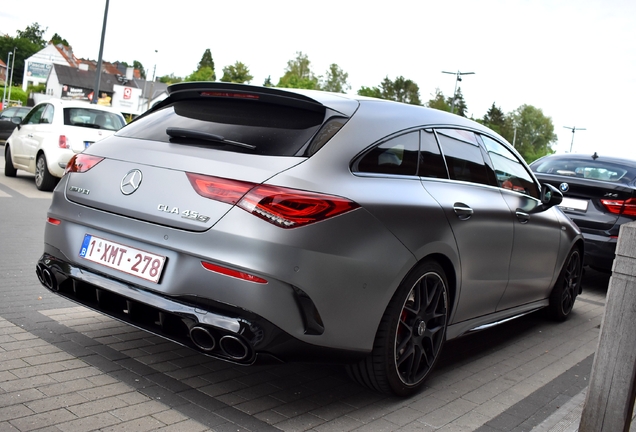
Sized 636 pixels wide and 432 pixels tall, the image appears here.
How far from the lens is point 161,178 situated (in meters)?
3.62

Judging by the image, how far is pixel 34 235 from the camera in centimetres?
811

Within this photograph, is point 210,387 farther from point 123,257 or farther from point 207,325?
point 123,257

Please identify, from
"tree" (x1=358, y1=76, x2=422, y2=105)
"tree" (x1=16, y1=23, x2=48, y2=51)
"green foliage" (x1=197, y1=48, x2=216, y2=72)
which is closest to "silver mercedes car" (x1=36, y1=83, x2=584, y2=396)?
"tree" (x1=358, y1=76, x2=422, y2=105)

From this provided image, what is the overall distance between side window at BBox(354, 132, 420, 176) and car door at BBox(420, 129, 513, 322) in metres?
0.10

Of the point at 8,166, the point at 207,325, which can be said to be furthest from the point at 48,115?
the point at 207,325

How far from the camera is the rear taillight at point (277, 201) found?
130 inches

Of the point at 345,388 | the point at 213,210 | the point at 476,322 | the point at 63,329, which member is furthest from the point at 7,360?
the point at 476,322

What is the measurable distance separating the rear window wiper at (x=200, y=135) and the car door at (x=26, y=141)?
425 inches

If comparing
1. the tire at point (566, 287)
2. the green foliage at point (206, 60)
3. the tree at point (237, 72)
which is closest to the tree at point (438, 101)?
the tree at point (237, 72)

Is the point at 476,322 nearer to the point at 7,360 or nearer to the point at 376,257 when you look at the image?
the point at 376,257

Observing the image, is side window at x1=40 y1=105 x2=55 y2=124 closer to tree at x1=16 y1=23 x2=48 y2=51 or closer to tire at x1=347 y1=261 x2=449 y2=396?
tire at x1=347 y1=261 x2=449 y2=396

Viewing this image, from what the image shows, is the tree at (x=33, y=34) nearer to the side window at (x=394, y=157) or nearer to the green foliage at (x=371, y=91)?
the green foliage at (x=371, y=91)

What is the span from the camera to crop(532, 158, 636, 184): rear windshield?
888 centimetres

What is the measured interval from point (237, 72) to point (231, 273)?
104034 mm
